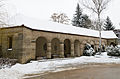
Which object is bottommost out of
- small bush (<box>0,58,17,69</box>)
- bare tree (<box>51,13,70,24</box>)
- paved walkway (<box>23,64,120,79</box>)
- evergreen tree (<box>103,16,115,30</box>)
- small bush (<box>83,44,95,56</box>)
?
paved walkway (<box>23,64,120,79</box>)

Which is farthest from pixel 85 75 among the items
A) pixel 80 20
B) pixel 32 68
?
pixel 80 20

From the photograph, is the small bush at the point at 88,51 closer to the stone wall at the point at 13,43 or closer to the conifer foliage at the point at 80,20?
the stone wall at the point at 13,43

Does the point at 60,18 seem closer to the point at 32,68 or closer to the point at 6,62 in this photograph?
the point at 6,62

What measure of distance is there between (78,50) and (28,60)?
11.5 m

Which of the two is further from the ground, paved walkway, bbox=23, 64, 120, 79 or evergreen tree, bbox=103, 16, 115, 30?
evergreen tree, bbox=103, 16, 115, 30

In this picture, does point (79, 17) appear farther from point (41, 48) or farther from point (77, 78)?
point (77, 78)

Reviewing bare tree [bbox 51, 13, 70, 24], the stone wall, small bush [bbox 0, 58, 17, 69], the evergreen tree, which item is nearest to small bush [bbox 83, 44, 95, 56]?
the stone wall

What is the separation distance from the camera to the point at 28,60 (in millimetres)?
14953

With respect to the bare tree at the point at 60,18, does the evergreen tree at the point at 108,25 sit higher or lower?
lower

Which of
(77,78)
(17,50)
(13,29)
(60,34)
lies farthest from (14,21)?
(77,78)

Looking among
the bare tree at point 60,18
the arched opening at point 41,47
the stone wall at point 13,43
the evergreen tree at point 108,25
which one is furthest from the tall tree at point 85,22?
the stone wall at point 13,43

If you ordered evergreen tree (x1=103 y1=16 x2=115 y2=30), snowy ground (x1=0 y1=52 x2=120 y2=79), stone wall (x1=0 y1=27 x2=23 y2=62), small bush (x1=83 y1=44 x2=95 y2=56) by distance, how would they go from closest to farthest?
1. snowy ground (x1=0 y1=52 x2=120 y2=79)
2. stone wall (x1=0 y1=27 x2=23 y2=62)
3. small bush (x1=83 y1=44 x2=95 y2=56)
4. evergreen tree (x1=103 y1=16 x2=115 y2=30)

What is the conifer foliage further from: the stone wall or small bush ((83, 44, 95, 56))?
the stone wall

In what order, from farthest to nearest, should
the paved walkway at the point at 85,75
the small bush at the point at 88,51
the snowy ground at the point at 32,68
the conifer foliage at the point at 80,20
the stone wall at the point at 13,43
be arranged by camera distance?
the conifer foliage at the point at 80,20 → the small bush at the point at 88,51 → the stone wall at the point at 13,43 → the snowy ground at the point at 32,68 → the paved walkway at the point at 85,75
